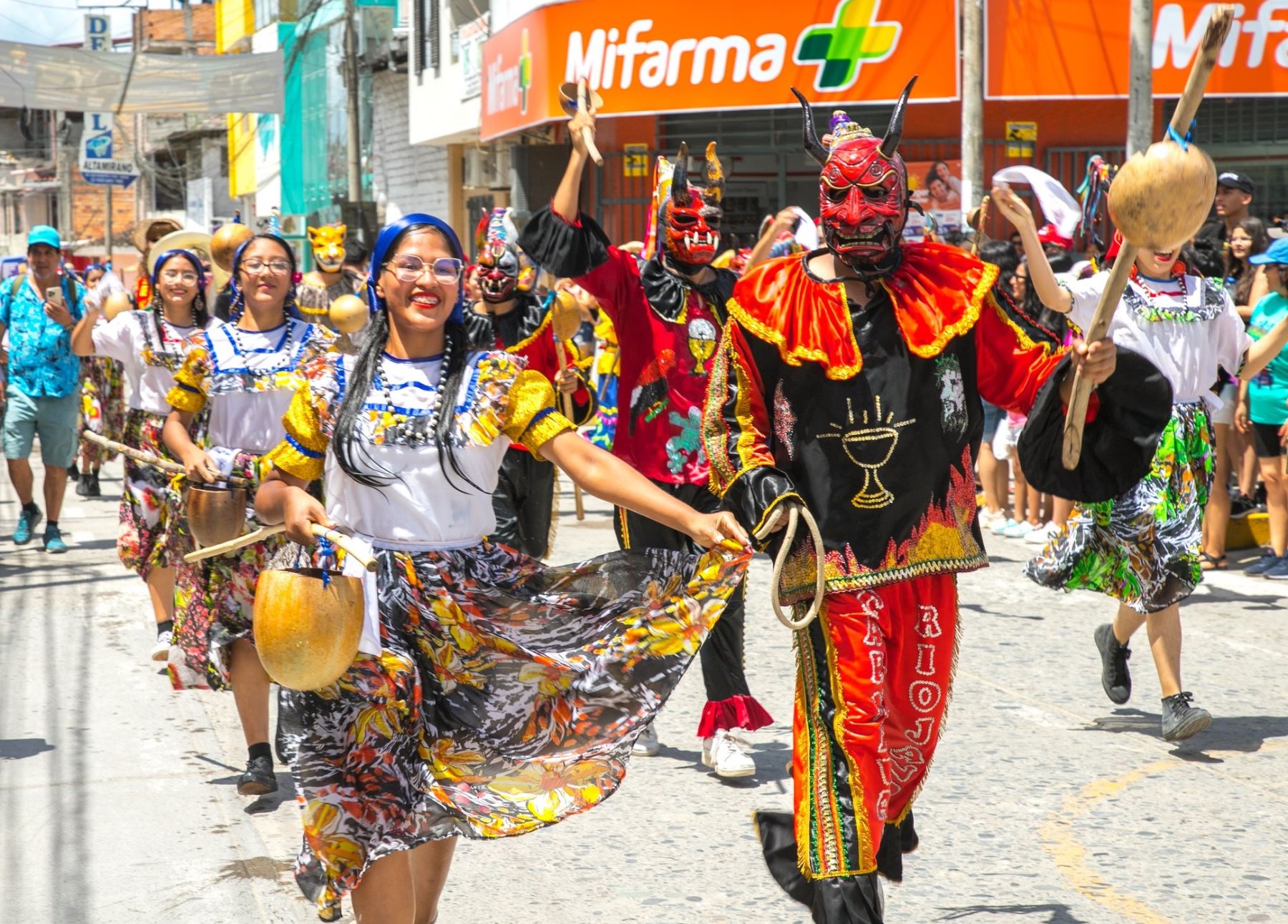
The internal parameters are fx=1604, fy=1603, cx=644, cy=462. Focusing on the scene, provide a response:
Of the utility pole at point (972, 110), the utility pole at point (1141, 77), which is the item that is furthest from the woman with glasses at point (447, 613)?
the utility pole at point (972, 110)

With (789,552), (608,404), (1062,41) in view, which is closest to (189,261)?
(608,404)

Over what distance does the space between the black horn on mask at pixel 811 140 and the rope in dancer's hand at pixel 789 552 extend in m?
0.99

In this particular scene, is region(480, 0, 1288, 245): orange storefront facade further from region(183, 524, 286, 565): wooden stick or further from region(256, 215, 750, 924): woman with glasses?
region(183, 524, 286, 565): wooden stick

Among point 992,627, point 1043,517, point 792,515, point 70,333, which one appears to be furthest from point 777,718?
point 70,333

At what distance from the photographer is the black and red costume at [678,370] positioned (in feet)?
19.7

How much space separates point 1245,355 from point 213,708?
479 cm

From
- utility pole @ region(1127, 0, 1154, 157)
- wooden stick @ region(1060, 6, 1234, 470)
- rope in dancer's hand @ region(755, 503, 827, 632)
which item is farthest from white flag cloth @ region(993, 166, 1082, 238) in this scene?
utility pole @ region(1127, 0, 1154, 157)

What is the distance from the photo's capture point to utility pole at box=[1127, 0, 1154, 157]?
12.4 m

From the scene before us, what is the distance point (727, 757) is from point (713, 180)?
2.23m

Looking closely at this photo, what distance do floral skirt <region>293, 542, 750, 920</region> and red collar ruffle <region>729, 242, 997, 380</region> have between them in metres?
0.64

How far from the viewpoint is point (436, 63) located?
2550 centimetres

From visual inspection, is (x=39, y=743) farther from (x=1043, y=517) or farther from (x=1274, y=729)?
(x=1043, y=517)

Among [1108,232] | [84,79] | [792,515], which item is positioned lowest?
[792,515]

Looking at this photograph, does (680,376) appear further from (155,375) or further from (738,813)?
(155,375)
